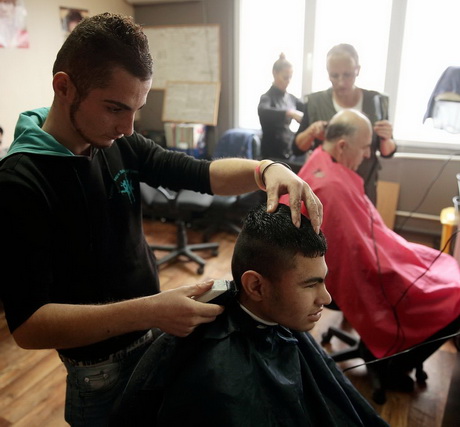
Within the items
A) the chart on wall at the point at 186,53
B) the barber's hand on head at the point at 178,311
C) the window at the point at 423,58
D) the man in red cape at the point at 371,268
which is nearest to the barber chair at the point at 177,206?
the man in red cape at the point at 371,268

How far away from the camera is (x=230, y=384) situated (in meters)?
0.92

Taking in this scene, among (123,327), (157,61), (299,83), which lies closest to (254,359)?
(123,327)

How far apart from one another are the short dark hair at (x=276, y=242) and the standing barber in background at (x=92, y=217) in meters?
0.04

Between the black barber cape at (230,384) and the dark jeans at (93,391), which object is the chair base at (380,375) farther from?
the dark jeans at (93,391)

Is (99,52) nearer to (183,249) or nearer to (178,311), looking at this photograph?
(178,311)

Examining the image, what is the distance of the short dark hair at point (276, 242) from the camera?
0.92m

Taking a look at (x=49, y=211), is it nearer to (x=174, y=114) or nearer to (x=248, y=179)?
(x=248, y=179)

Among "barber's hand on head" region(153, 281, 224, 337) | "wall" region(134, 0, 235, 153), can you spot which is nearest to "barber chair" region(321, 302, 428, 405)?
"barber's hand on head" region(153, 281, 224, 337)

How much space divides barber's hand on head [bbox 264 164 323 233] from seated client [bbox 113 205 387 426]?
4 centimetres

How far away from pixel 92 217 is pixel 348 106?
1911mm

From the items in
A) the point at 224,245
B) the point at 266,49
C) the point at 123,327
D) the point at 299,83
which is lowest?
the point at 224,245

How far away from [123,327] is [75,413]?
0.42 m

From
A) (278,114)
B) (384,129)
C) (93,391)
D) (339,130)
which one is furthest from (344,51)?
(93,391)

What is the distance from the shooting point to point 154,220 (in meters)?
4.29
